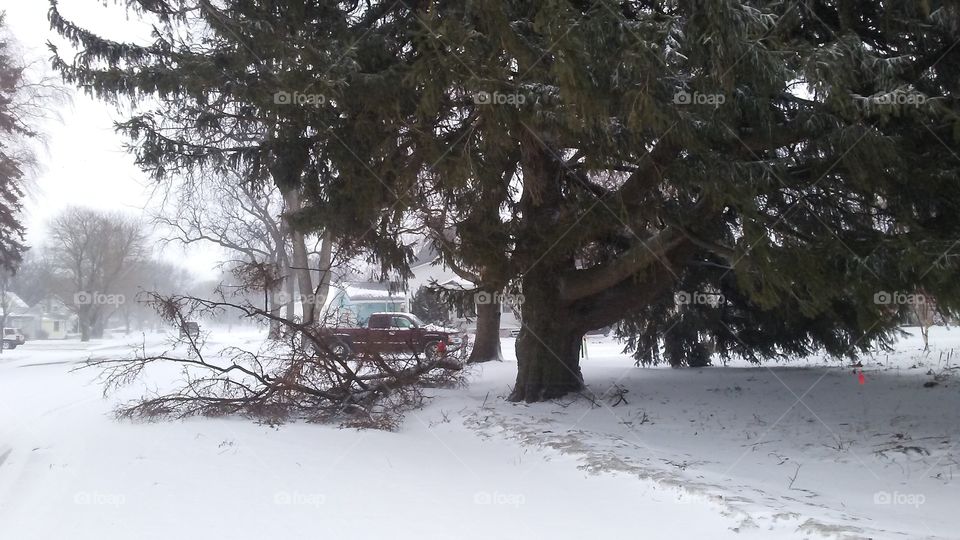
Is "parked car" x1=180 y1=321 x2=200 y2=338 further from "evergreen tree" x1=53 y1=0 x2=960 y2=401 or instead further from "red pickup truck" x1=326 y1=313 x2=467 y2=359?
"evergreen tree" x1=53 y1=0 x2=960 y2=401

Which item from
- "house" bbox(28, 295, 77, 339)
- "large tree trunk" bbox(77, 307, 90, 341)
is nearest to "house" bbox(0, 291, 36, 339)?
"house" bbox(28, 295, 77, 339)

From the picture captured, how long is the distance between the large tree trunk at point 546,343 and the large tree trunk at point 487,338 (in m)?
7.48

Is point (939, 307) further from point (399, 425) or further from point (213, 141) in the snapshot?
point (213, 141)

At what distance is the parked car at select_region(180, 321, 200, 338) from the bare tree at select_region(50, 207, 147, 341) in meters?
45.2

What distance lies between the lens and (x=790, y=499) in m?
6.23

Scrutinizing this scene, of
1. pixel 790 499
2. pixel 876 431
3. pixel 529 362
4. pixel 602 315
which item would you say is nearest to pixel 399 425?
pixel 529 362

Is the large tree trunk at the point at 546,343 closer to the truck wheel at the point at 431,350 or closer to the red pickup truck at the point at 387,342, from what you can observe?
the red pickup truck at the point at 387,342

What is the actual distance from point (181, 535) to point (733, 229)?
9.06 m

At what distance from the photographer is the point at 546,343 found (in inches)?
456

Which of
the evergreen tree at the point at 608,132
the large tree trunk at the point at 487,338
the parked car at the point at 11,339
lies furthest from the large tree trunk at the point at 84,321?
the evergreen tree at the point at 608,132

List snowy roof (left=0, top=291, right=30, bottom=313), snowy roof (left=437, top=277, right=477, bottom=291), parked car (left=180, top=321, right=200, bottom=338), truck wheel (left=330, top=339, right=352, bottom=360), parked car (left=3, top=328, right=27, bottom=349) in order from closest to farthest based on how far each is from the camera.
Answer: parked car (left=180, top=321, right=200, bottom=338) < truck wheel (left=330, top=339, right=352, bottom=360) < snowy roof (left=437, top=277, right=477, bottom=291) < parked car (left=3, top=328, right=27, bottom=349) < snowy roof (left=0, top=291, right=30, bottom=313)

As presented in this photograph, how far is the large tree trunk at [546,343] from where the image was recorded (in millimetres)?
11500

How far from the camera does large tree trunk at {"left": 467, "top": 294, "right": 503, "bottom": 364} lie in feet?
Result: 63.7

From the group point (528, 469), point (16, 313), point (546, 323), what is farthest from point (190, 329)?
point (16, 313)
